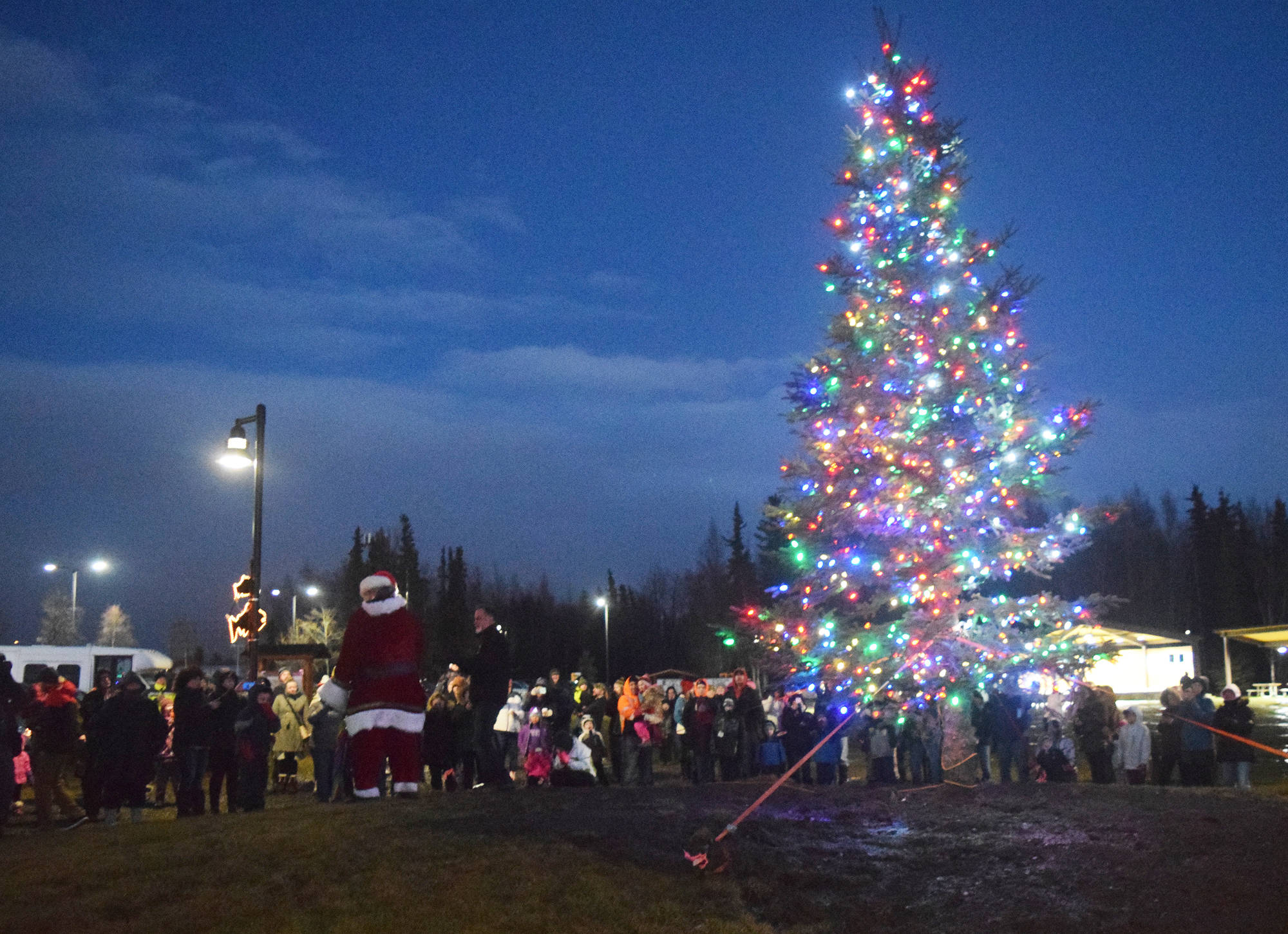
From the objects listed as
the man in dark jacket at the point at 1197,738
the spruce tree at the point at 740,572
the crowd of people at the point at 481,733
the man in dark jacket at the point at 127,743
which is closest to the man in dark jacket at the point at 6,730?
the crowd of people at the point at 481,733

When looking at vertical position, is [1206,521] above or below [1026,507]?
above

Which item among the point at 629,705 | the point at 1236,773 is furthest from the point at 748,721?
the point at 1236,773

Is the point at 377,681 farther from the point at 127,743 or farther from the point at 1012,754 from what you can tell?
the point at 1012,754

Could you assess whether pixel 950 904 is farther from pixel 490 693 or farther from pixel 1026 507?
pixel 1026 507

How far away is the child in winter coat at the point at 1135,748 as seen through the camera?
16531mm

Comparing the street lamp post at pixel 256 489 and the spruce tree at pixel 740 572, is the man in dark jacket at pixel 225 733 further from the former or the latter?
the spruce tree at pixel 740 572

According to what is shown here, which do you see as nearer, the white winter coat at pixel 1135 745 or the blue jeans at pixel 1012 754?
the blue jeans at pixel 1012 754

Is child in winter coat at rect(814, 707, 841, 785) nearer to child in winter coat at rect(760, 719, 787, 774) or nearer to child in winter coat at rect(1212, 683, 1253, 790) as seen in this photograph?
child in winter coat at rect(760, 719, 787, 774)

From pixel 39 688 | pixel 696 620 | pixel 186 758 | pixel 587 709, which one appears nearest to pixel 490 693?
pixel 186 758

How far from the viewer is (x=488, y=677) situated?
41.8 ft

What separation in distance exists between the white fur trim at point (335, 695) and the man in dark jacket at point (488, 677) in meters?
3.47

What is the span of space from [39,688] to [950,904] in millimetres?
12277

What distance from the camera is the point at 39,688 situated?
1498 centimetres

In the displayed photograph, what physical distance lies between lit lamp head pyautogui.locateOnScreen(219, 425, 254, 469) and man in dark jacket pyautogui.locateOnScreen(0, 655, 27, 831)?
7858mm
